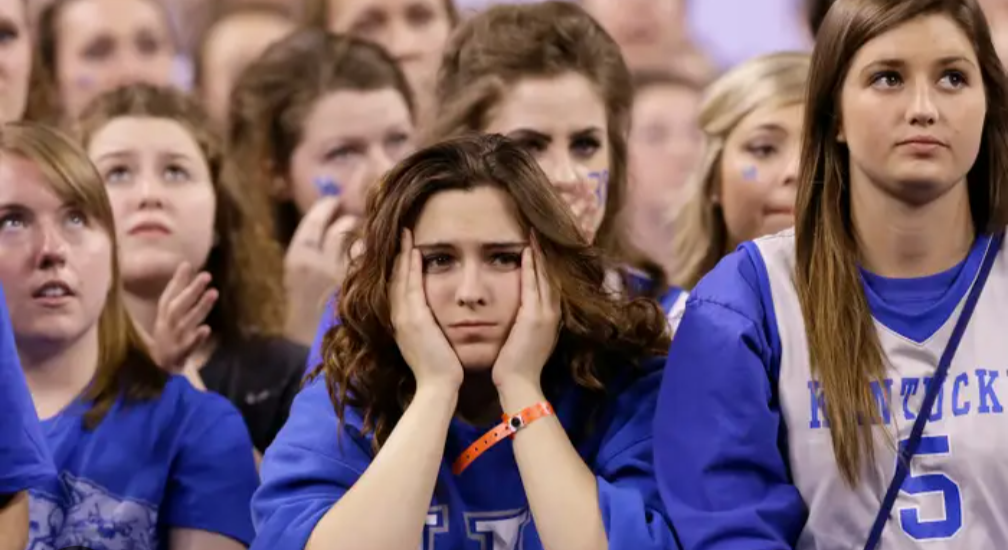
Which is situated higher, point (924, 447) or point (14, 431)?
point (14, 431)

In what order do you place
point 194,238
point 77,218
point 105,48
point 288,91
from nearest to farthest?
point 77,218, point 194,238, point 288,91, point 105,48

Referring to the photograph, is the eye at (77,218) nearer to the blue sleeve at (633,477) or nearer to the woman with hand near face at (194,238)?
the woman with hand near face at (194,238)

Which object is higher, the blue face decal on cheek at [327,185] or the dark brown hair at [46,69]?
the dark brown hair at [46,69]

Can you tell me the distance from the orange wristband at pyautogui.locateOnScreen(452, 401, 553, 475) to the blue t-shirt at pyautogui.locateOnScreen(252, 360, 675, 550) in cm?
2

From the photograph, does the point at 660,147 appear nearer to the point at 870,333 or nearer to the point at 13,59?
the point at 13,59

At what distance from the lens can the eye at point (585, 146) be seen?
10.6ft

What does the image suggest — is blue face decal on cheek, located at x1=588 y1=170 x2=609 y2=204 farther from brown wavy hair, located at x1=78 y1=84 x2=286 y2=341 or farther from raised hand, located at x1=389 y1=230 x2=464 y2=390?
brown wavy hair, located at x1=78 y1=84 x2=286 y2=341

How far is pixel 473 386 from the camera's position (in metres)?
2.69

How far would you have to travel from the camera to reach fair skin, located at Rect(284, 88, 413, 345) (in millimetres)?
3920

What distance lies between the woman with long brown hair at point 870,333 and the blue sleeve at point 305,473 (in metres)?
0.45

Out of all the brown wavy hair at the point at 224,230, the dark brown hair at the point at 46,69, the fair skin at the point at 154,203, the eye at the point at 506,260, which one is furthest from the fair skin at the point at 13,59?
the eye at the point at 506,260

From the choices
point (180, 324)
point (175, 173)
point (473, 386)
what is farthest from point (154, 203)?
point (473, 386)

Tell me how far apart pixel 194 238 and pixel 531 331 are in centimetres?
130

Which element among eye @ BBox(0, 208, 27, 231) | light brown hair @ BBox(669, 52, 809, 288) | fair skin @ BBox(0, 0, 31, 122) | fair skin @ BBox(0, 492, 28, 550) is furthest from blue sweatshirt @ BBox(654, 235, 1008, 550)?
fair skin @ BBox(0, 0, 31, 122)
